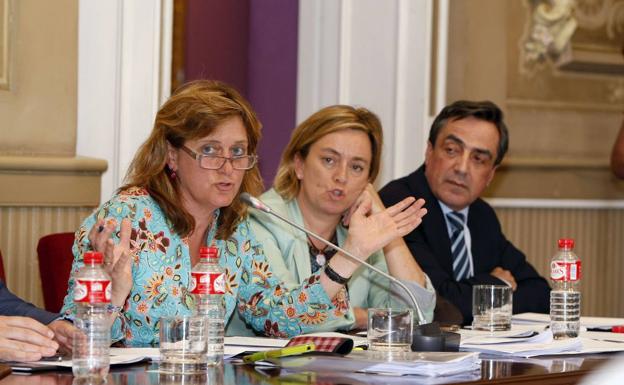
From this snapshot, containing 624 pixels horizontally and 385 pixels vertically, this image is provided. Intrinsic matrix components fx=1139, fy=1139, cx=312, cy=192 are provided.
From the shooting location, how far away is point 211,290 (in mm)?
2260

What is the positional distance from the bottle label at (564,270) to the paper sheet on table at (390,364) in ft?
1.96

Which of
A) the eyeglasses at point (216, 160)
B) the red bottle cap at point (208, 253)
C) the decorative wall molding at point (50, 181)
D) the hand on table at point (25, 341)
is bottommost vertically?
the hand on table at point (25, 341)

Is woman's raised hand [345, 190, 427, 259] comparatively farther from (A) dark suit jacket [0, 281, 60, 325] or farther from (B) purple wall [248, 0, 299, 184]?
(B) purple wall [248, 0, 299, 184]

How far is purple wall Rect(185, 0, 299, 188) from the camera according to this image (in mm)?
5121

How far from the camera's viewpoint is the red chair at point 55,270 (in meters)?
3.06

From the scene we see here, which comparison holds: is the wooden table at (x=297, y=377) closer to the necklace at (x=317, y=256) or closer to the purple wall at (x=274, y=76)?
the necklace at (x=317, y=256)

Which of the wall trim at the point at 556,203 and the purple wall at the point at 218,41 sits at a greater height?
the purple wall at the point at 218,41

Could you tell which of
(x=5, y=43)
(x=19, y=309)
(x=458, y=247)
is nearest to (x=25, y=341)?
(x=19, y=309)

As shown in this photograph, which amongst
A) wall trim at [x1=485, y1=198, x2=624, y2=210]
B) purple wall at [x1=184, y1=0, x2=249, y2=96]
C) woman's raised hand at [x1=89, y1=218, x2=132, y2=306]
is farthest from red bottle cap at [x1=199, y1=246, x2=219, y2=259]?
purple wall at [x1=184, y1=0, x2=249, y2=96]

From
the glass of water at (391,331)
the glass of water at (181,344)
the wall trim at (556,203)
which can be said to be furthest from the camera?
the wall trim at (556,203)

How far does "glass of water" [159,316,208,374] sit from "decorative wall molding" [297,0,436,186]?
259 cm

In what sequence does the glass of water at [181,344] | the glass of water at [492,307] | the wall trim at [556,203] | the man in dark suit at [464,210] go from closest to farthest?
1. the glass of water at [181,344]
2. the glass of water at [492,307]
3. the man in dark suit at [464,210]
4. the wall trim at [556,203]

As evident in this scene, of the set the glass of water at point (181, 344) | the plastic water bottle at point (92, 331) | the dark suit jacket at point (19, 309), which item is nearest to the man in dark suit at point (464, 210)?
the dark suit jacket at point (19, 309)

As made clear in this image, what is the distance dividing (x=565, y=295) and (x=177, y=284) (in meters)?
0.99
